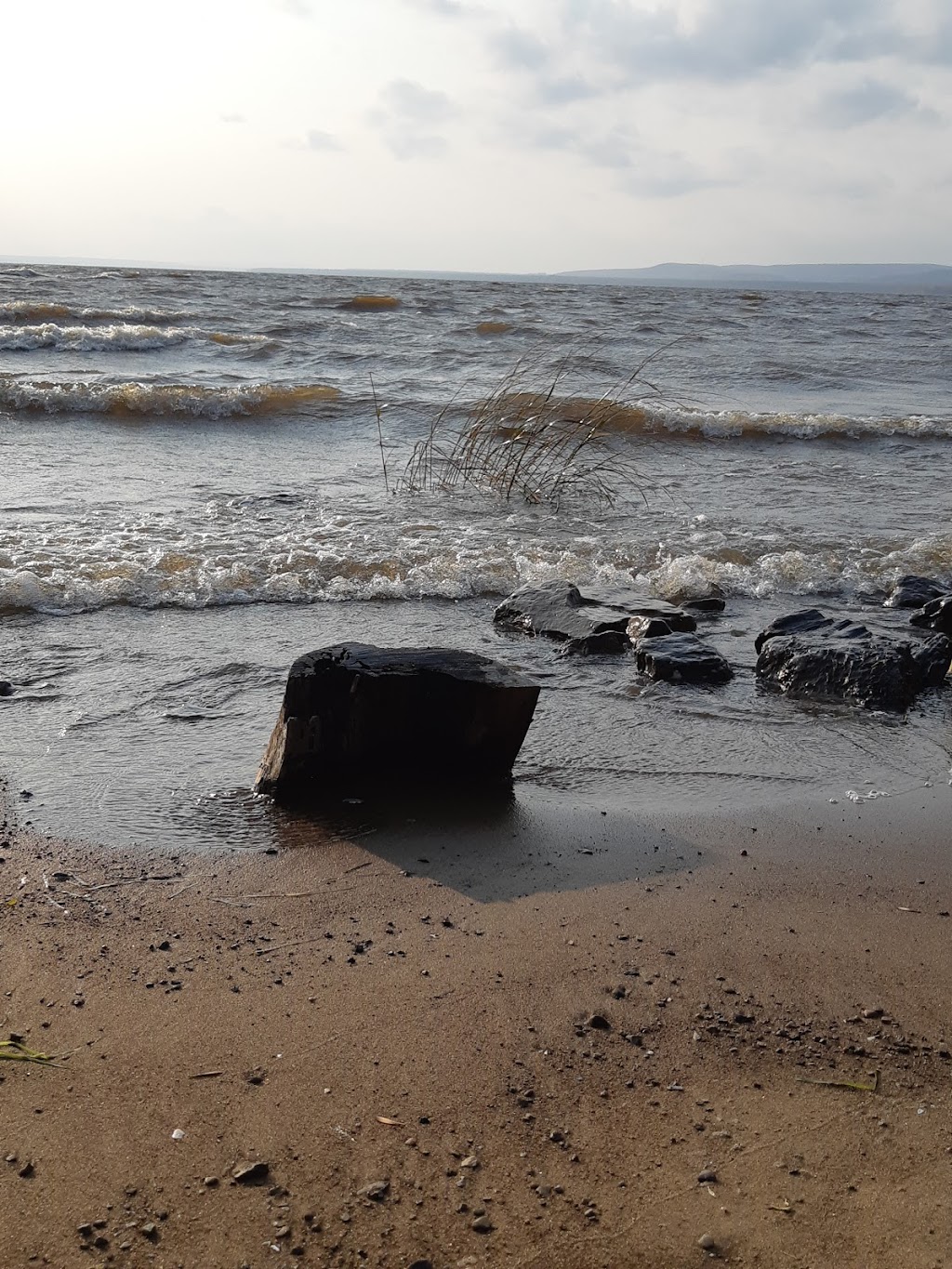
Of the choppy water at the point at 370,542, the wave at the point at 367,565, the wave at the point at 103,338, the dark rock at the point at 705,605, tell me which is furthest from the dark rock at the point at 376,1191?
the wave at the point at 103,338

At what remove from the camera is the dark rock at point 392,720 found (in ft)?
11.6

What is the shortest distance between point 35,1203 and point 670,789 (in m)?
2.32

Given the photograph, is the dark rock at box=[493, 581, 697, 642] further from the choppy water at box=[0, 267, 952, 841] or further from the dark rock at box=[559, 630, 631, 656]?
the choppy water at box=[0, 267, 952, 841]

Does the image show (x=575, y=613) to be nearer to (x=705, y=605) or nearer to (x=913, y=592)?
(x=705, y=605)

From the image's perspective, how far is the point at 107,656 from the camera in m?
4.87

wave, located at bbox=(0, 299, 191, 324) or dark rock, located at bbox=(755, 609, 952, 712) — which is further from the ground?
wave, located at bbox=(0, 299, 191, 324)

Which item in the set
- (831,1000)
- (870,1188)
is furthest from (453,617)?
(870,1188)

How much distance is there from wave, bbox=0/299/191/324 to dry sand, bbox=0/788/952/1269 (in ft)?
60.3

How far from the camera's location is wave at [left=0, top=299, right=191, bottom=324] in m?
19.5

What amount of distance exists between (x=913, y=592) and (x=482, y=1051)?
16.4ft

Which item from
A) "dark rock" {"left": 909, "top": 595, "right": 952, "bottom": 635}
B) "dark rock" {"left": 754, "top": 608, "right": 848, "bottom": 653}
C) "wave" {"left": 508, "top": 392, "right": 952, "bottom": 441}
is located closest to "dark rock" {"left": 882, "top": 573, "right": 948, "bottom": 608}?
"dark rock" {"left": 909, "top": 595, "right": 952, "bottom": 635}

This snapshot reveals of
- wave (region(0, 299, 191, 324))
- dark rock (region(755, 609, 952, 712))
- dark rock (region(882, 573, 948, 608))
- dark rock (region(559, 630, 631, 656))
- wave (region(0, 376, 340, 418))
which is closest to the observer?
dark rock (region(755, 609, 952, 712))

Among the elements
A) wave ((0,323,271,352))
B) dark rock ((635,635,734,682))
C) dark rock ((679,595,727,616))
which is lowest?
dark rock ((679,595,727,616))

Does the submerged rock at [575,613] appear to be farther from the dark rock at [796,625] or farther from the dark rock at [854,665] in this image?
the dark rock at [854,665]
